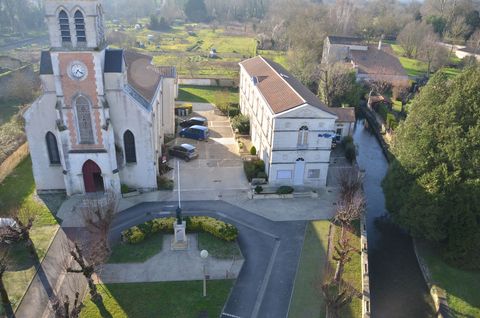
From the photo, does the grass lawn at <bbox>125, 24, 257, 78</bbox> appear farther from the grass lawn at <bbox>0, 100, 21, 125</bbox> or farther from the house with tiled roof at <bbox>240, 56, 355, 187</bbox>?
the house with tiled roof at <bbox>240, 56, 355, 187</bbox>

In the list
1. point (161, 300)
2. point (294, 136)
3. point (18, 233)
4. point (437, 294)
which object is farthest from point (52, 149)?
point (437, 294)

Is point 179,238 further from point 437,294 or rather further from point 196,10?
point 196,10

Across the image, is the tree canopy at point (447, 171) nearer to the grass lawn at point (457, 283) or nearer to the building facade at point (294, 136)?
the grass lawn at point (457, 283)

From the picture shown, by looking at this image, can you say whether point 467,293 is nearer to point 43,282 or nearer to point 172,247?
point 172,247

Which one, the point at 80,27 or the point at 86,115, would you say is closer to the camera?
the point at 80,27

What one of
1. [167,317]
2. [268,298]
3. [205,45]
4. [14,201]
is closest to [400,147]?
[268,298]

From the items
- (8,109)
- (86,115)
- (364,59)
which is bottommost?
(8,109)

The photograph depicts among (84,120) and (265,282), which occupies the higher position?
(84,120)
